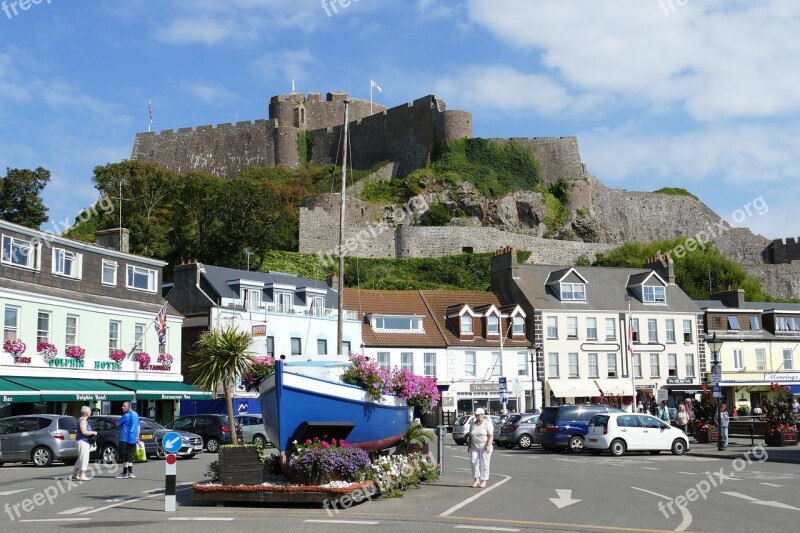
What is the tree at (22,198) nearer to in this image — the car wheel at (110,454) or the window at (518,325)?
the window at (518,325)

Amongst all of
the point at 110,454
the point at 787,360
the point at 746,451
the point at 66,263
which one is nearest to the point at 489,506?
the point at 110,454

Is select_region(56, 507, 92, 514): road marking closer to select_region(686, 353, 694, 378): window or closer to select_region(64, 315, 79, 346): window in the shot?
select_region(64, 315, 79, 346): window

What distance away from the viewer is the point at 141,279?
39656 millimetres

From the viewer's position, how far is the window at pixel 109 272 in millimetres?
37469

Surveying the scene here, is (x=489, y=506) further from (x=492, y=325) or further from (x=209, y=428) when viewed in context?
(x=492, y=325)

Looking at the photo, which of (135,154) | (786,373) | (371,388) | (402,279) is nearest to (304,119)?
(135,154)

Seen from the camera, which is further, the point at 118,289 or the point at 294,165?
the point at 294,165

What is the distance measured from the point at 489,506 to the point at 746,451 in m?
16.5

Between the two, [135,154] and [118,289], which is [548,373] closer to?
[118,289]

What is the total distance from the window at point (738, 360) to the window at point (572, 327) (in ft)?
34.6

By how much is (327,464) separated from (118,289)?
999 inches

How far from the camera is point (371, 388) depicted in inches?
659

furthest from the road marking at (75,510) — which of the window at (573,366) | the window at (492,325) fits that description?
the window at (573,366)

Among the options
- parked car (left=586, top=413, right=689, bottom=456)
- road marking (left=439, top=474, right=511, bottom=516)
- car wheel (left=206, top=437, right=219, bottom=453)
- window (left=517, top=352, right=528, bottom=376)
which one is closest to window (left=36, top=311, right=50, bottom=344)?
car wheel (left=206, top=437, right=219, bottom=453)
